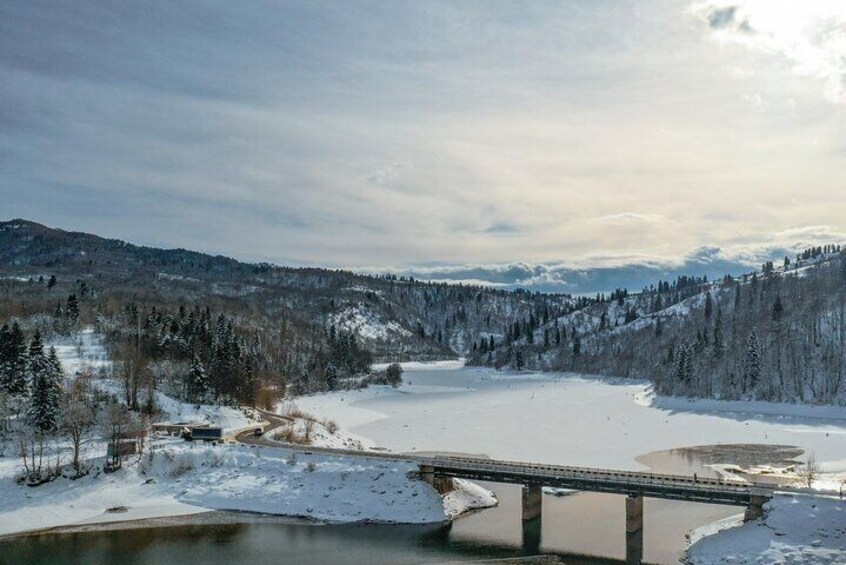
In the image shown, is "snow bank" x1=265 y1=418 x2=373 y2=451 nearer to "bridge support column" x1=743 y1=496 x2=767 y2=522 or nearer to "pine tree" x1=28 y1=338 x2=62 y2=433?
"pine tree" x1=28 y1=338 x2=62 y2=433

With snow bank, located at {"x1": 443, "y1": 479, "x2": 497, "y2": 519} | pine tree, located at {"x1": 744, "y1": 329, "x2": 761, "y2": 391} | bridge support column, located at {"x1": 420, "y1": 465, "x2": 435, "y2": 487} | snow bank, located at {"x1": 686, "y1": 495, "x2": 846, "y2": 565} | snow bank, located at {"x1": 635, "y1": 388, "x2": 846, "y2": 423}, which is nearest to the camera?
snow bank, located at {"x1": 686, "y1": 495, "x2": 846, "y2": 565}

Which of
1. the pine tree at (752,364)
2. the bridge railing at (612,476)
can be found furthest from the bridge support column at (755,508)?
the pine tree at (752,364)

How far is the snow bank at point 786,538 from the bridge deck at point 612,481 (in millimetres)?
2354

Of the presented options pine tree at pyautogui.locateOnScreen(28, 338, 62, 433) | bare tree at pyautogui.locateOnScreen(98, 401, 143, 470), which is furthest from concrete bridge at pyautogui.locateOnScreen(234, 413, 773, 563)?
pine tree at pyautogui.locateOnScreen(28, 338, 62, 433)

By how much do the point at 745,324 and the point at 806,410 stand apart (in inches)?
2481

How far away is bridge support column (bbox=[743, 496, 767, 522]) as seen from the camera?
53.7 meters

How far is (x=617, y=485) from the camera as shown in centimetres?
5975

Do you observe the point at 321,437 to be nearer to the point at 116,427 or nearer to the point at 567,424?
the point at 116,427

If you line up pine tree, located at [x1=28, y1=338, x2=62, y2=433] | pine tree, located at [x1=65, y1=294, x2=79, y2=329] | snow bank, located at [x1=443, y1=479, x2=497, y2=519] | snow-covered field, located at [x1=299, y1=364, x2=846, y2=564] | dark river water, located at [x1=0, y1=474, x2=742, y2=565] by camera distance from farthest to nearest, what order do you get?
pine tree, located at [x1=65, y1=294, x2=79, y2=329] < pine tree, located at [x1=28, y1=338, x2=62, y2=433] < snow bank, located at [x1=443, y1=479, x2=497, y2=519] < dark river water, located at [x1=0, y1=474, x2=742, y2=565] < snow-covered field, located at [x1=299, y1=364, x2=846, y2=564]

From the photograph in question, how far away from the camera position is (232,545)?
5559 centimetres

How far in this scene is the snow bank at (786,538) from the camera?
156 ft

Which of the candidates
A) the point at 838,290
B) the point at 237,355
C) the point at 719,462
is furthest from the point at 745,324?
the point at 237,355

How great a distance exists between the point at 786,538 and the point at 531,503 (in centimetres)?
2068

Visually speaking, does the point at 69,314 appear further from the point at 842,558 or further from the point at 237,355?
the point at 842,558
